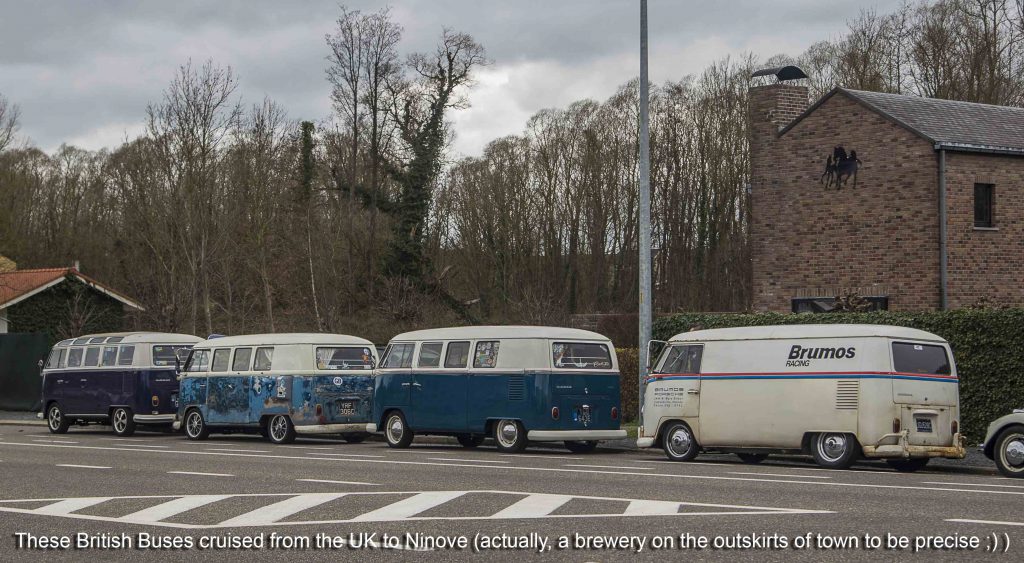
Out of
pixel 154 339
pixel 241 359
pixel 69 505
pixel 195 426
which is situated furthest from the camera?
pixel 154 339

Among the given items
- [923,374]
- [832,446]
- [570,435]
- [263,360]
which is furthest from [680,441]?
[263,360]

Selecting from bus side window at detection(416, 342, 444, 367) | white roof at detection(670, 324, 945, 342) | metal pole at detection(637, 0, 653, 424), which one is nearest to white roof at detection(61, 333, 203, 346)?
bus side window at detection(416, 342, 444, 367)

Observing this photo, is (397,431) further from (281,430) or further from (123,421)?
(123,421)

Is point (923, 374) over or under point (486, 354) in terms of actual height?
under

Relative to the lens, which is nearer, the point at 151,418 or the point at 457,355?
the point at 457,355

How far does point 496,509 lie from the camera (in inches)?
485

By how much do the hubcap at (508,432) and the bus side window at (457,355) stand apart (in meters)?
1.31

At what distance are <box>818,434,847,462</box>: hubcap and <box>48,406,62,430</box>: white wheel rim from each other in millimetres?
19537

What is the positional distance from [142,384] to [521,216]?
3337 cm

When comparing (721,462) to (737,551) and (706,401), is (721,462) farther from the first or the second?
(737,551)

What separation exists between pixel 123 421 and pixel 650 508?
19.9 m

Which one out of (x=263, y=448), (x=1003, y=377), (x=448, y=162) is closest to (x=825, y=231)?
(x=1003, y=377)

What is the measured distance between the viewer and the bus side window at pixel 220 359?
2658cm

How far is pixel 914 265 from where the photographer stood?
103 ft
